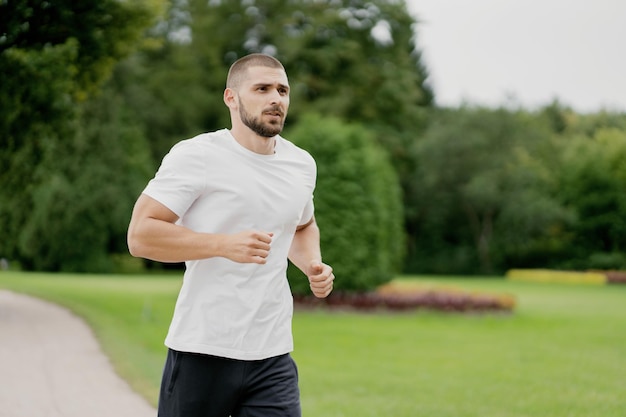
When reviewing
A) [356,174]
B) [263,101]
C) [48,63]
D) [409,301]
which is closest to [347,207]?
[356,174]

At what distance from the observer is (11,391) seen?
8.46 meters

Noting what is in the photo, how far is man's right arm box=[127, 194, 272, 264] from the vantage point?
122 inches

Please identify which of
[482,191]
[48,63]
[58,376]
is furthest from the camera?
[482,191]

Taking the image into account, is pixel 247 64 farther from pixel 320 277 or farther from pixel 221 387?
pixel 221 387

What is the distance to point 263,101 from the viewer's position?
11.2 feet

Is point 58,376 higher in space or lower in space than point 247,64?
lower

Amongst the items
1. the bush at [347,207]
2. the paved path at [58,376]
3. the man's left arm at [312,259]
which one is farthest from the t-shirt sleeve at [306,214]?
the bush at [347,207]

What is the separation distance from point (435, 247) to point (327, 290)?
4945cm

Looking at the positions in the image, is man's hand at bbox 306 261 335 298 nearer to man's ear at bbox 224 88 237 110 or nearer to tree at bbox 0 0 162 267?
man's ear at bbox 224 88 237 110

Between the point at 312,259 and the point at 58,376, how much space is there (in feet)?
21.2

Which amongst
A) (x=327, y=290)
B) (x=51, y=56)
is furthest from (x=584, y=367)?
(x=51, y=56)

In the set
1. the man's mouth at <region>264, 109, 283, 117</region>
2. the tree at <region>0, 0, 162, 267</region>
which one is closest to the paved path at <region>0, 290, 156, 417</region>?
the tree at <region>0, 0, 162, 267</region>

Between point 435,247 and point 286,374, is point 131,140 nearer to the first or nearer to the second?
point 435,247

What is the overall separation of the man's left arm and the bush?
14.8 meters
